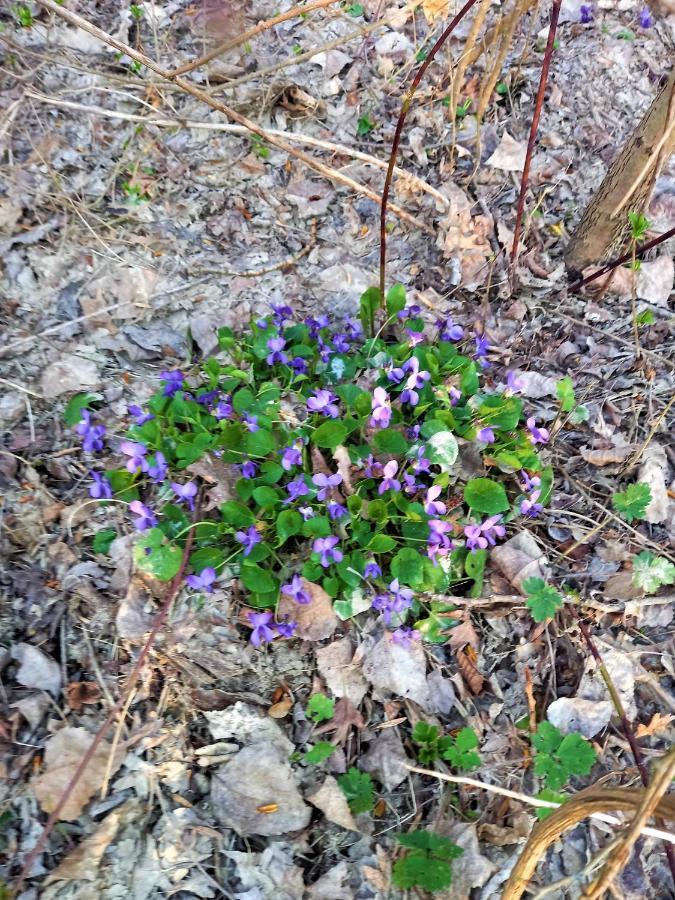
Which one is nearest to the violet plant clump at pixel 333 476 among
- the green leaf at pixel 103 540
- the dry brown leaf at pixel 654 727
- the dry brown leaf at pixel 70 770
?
the green leaf at pixel 103 540

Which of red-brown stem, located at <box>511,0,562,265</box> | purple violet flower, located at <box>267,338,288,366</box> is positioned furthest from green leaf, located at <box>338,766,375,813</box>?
red-brown stem, located at <box>511,0,562,265</box>

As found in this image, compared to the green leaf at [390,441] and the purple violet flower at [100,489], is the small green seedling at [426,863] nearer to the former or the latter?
the green leaf at [390,441]

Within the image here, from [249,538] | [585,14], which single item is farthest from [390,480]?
[585,14]

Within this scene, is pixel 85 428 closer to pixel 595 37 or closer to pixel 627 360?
pixel 627 360

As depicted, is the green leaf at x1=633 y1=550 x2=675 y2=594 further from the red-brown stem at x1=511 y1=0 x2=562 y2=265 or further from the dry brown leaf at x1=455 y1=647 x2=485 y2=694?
the red-brown stem at x1=511 y1=0 x2=562 y2=265

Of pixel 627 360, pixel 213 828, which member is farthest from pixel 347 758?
pixel 627 360

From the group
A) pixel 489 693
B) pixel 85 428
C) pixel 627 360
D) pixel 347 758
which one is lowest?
pixel 347 758
